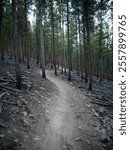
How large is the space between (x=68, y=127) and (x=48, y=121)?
3.79ft

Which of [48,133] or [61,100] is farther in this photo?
[61,100]

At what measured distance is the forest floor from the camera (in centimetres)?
887

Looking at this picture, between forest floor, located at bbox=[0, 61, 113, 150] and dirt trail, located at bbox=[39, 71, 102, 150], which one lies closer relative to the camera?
forest floor, located at bbox=[0, 61, 113, 150]

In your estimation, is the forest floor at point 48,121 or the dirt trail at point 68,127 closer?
the forest floor at point 48,121

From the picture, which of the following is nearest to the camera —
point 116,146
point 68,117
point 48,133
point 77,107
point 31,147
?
point 116,146

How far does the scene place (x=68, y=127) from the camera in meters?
10.7

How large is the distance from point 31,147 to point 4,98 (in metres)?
3.77

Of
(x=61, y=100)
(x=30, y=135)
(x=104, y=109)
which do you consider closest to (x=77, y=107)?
(x=61, y=100)

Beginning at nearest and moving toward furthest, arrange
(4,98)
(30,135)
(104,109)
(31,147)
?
(31,147) < (30,135) < (4,98) < (104,109)

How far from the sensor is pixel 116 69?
6254 millimetres

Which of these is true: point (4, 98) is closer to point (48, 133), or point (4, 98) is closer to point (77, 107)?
point (48, 133)

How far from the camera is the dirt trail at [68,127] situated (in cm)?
928

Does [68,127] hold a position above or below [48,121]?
below

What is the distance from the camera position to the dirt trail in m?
9.28
